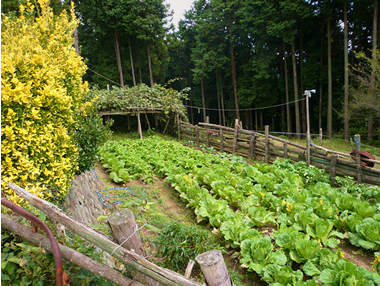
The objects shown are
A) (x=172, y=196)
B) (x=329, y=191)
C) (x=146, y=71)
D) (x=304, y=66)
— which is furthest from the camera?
(x=146, y=71)

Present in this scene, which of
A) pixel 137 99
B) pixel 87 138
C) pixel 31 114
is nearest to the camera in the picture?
pixel 31 114

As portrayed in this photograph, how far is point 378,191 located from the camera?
18.0ft

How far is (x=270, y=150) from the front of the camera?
8.87m

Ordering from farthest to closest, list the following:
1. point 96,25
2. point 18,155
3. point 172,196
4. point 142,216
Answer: point 96,25 < point 172,196 < point 142,216 < point 18,155

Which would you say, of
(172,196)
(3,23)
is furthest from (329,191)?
(3,23)

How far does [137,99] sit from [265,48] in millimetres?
12078

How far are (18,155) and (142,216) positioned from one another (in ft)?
9.18

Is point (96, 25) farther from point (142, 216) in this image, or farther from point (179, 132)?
point (142, 216)

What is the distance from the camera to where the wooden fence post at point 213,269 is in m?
1.48

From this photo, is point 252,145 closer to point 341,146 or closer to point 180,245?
point 180,245

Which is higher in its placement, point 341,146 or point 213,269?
point 213,269

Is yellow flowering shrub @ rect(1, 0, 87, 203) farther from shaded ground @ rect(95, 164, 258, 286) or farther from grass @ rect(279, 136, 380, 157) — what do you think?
grass @ rect(279, 136, 380, 157)

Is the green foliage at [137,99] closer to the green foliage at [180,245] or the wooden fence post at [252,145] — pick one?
the wooden fence post at [252,145]

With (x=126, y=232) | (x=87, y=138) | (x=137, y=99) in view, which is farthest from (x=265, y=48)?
(x=126, y=232)
